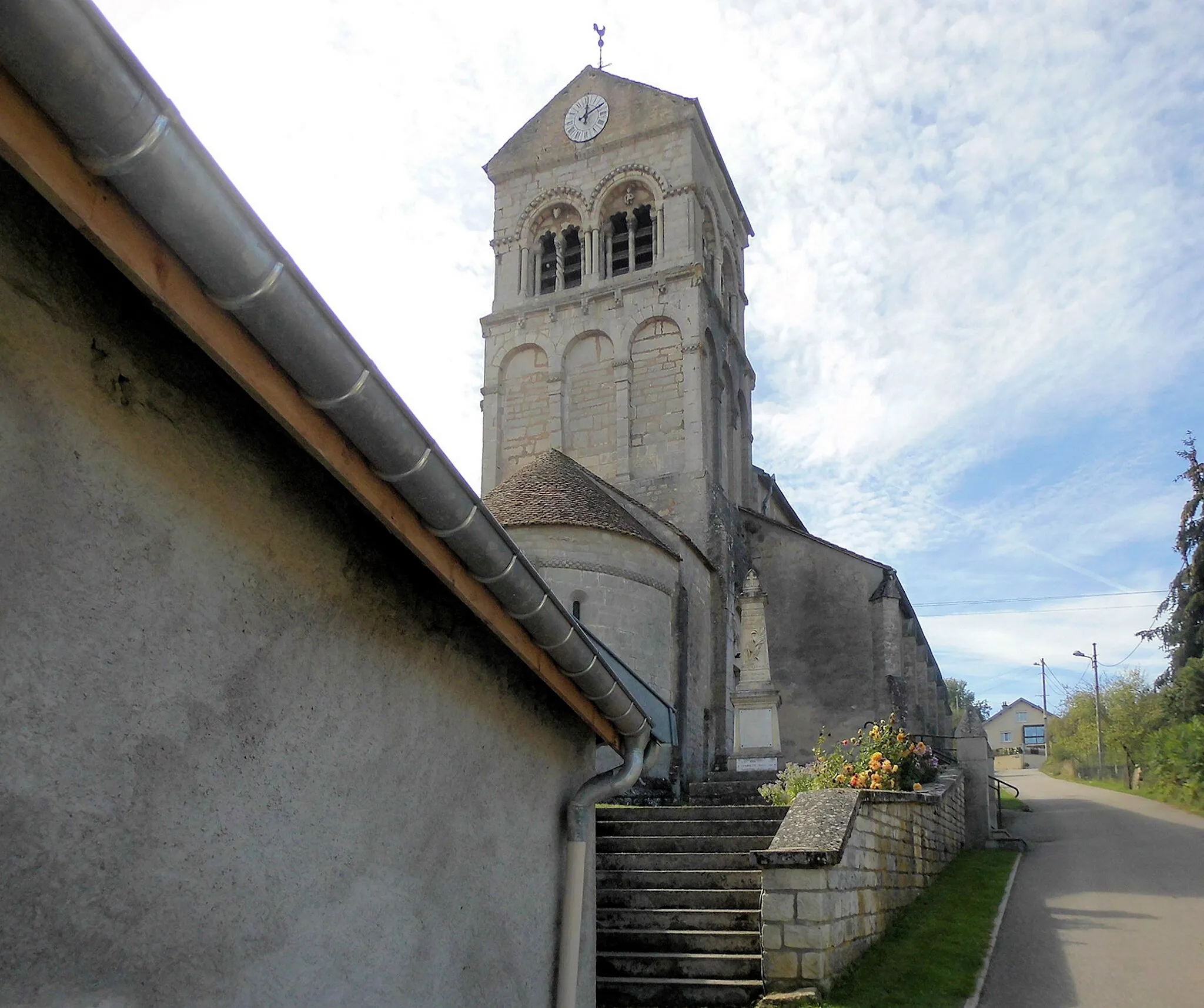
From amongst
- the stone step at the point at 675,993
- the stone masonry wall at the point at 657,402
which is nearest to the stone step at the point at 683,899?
the stone step at the point at 675,993

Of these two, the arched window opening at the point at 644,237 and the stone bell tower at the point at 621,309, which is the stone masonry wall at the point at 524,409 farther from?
the arched window opening at the point at 644,237

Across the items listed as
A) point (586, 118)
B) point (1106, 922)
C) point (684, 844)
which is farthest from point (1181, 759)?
point (586, 118)

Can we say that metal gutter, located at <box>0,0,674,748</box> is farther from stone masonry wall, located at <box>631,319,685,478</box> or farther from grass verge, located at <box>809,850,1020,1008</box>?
stone masonry wall, located at <box>631,319,685,478</box>

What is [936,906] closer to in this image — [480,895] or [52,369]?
[480,895]

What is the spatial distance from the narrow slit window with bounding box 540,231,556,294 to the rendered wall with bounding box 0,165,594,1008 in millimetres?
21355

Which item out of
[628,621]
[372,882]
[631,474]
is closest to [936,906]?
[628,621]

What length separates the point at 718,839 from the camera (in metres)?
9.88

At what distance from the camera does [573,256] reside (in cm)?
2489

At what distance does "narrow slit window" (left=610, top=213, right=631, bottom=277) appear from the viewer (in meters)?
24.1

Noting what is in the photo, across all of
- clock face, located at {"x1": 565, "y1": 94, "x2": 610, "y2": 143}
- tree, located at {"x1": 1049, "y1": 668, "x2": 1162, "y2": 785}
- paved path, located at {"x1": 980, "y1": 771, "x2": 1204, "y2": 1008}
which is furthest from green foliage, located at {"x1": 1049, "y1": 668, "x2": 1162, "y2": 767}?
clock face, located at {"x1": 565, "y1": 94, "x2": 610, "y2": 143}

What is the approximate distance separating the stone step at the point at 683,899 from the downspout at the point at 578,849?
3882mm

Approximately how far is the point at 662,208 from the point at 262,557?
21623 millimetres

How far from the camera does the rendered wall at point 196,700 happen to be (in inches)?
99.7

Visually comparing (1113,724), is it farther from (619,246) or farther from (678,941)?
(678,941)
